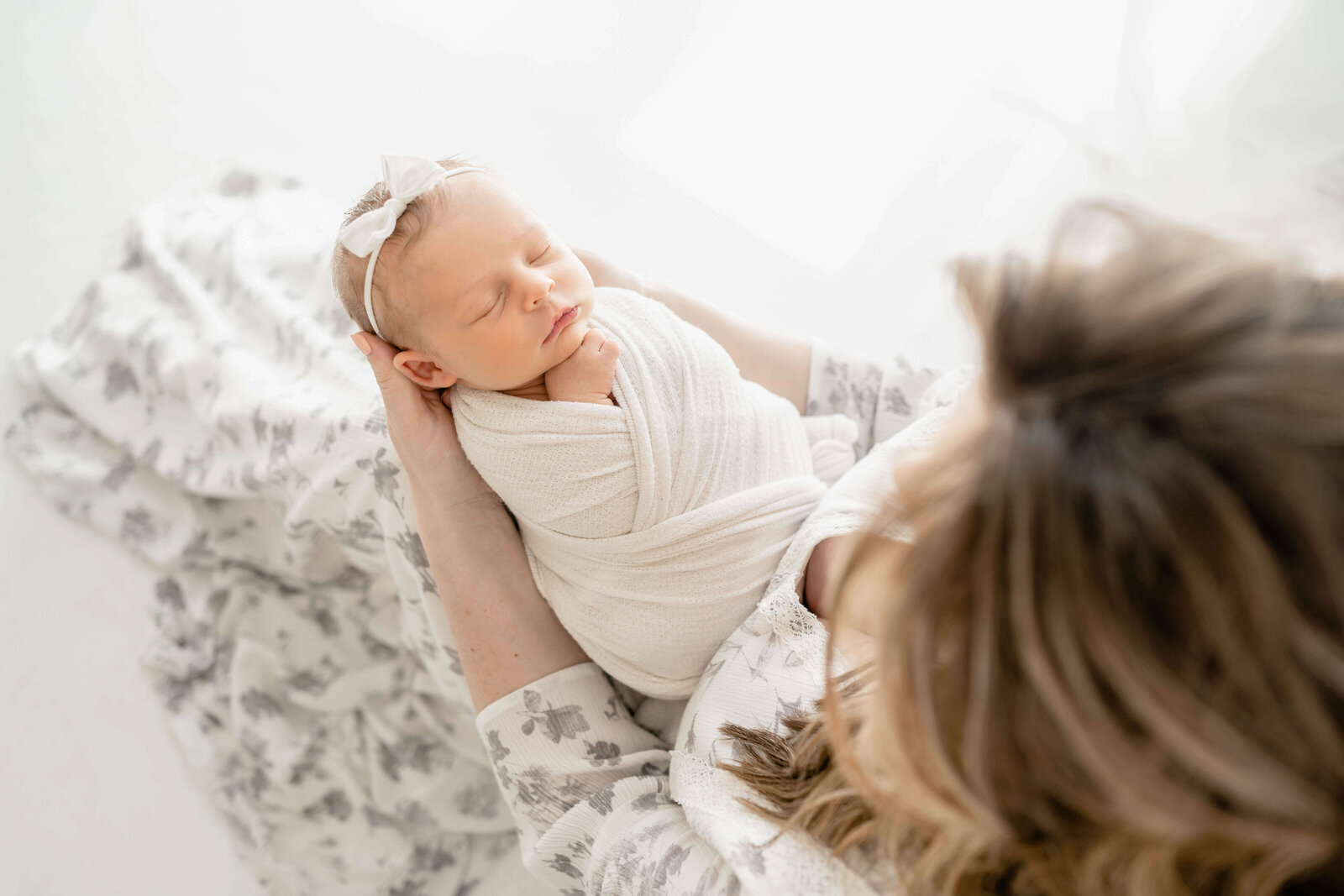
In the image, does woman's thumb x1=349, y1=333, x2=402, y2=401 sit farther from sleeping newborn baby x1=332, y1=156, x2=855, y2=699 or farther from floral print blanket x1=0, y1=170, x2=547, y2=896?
floral print blanket x1=0, y1=170, x2=547, y2=896

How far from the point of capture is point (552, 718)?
1.01 meters

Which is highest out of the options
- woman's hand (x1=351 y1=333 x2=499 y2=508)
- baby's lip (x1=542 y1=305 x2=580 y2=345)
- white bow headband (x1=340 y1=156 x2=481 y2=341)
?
white bow headband (x1=340 y1=156 x2=481 y2=341)

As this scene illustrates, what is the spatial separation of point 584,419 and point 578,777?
402 mm

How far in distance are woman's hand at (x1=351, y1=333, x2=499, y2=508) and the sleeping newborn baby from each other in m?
0.02

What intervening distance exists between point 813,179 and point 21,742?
1545 mm

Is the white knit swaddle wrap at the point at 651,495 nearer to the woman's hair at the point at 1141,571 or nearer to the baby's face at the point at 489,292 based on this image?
the baby's face at the point at 489,292

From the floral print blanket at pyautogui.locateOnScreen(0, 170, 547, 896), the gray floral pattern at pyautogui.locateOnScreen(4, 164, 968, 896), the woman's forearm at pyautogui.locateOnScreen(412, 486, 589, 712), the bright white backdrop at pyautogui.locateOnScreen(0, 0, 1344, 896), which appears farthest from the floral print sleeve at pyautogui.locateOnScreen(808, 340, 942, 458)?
the floral print blanket at pyautogui.locateOnScreen(0, 170, 547, 896)

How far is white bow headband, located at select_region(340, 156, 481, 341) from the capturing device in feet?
3.07

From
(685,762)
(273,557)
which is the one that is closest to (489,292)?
(685,762)

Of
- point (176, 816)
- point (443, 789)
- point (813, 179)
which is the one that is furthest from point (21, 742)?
point (813, 179)

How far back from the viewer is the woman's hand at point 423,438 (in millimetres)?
1011

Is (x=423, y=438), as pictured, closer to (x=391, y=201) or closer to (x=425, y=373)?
(x=425, y=373)

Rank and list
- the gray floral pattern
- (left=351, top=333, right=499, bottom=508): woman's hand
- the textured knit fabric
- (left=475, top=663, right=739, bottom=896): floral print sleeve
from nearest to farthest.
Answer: the textured knit fabric → (left=475, top=663, right=739, bottom=896): floral print sleeve → (left=351, top=333, right=499, bottom=508): woman's hand → the gray floral pattern

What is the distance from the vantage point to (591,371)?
Answer: 995mm
